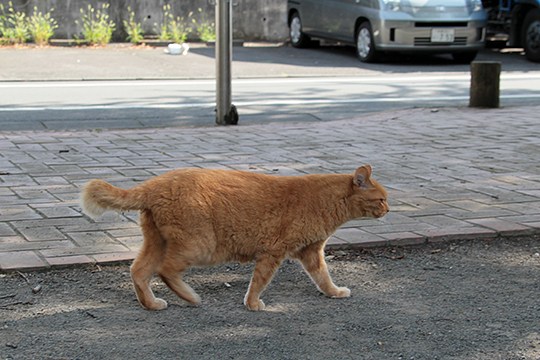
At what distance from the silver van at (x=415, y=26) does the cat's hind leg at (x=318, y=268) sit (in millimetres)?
13158

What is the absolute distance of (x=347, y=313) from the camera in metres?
4.31

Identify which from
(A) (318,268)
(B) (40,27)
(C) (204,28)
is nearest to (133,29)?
(C) (204,28)

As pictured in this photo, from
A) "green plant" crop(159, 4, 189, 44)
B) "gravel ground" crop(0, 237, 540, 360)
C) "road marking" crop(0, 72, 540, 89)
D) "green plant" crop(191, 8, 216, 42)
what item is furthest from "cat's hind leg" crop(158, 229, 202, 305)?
"green plant" crop(191, 8, 216, 42)

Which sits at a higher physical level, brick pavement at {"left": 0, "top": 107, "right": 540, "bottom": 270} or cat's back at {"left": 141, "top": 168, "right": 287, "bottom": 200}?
cat's back at {"left": 141, "top": 168, "right": 287, "bottom": 200}

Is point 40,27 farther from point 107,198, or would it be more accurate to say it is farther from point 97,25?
point 107,198

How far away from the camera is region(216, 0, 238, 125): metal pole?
32.9 feet

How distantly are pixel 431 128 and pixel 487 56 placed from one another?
33.8 feet

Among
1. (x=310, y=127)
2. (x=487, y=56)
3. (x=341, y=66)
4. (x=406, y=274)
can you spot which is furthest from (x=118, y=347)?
(x=487, y=56)

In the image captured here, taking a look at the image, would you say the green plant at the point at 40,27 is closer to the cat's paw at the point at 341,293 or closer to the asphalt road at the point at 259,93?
the asphalt road at the point at 259,93

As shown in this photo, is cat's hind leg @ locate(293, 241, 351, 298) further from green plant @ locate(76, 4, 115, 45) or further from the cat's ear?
green plant @ locate(76, 4, 115, 45)

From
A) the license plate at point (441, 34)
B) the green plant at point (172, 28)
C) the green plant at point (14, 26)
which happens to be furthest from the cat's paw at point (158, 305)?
the green plant at point (172, 28)

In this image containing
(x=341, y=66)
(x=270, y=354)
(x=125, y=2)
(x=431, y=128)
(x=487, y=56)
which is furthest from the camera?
(x=125, y=2)

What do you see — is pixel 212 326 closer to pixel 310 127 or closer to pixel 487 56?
pixel 310 127

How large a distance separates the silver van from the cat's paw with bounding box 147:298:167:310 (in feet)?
44.3
